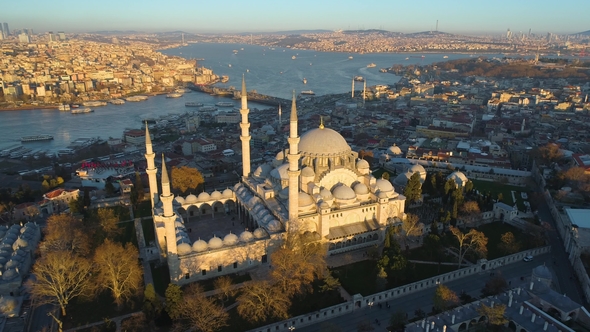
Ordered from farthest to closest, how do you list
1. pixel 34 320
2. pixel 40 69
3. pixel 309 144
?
pixel 40 69
pixel 309 144
pixel 34 320

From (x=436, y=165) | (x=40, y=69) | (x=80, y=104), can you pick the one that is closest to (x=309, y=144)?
(x=436, y=165)

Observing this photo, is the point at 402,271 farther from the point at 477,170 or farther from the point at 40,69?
the point at 40,69

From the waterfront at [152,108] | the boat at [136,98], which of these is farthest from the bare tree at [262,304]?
the boat at [136,98]

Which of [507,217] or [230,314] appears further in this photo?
[507,217]

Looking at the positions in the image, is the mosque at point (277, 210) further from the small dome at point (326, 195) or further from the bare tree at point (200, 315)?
the bare tree at point (200, 315)

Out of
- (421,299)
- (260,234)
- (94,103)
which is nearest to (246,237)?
(260,234)

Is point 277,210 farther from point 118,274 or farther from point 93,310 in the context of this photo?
point 93,310
